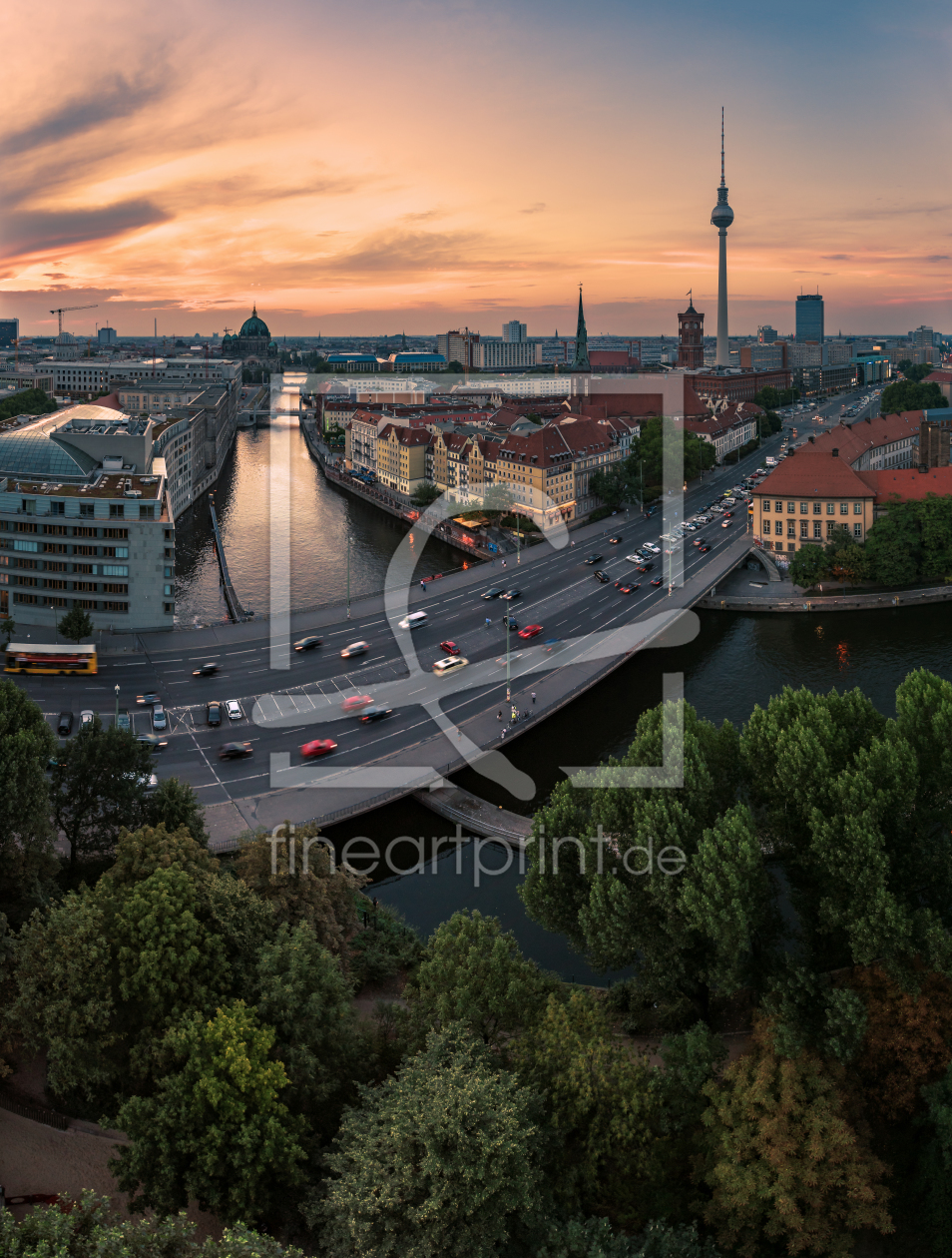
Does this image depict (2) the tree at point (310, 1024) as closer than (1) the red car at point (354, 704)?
Yes

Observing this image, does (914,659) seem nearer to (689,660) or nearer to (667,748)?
(689,660)

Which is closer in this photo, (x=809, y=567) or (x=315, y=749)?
(x=315, y=749)

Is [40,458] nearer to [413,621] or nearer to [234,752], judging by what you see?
[413,621]

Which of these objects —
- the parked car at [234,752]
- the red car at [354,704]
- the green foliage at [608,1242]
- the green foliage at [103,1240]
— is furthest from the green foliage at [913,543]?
the green foliage at [103,1240]

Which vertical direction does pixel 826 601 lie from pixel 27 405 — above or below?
below

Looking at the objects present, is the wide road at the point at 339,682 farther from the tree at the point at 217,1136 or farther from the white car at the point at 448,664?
the tree at the point at 217,1136

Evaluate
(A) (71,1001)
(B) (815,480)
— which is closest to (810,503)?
(B) (815,480)
